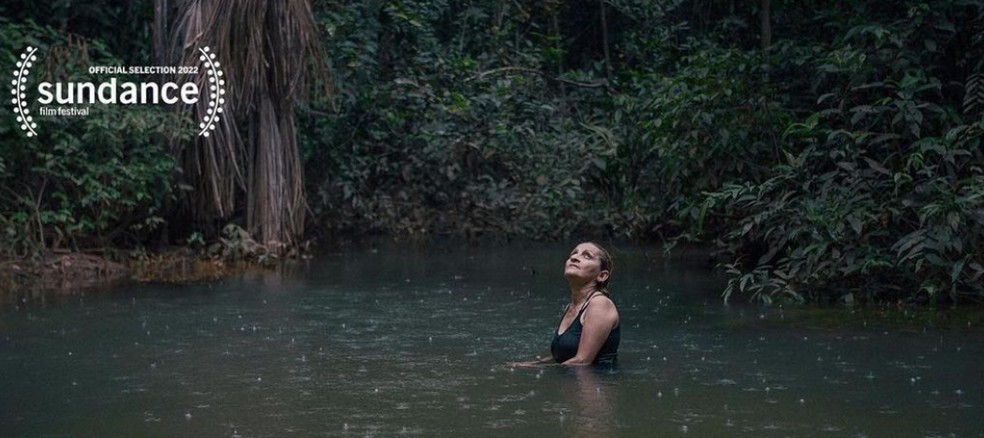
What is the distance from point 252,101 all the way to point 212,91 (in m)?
0.56

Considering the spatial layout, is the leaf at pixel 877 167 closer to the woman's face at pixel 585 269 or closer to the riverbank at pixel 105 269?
the woman's face at pixel 585 269

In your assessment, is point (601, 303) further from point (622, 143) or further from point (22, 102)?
point (622, 143)

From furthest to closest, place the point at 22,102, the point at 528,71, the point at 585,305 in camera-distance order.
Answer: the point at 528,71, the point at 22,102, the point at 585,305

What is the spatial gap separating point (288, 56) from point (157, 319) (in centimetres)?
540

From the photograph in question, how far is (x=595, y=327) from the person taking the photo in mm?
9055

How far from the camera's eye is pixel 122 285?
14.2 m

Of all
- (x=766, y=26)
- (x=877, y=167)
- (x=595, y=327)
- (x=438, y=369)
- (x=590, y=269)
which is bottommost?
(x=438, y=369)

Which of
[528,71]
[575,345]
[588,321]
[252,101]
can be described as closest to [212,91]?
[252,101]

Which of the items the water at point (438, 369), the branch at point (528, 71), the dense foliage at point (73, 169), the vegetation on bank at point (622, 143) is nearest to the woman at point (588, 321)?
the water at point (438, 369)

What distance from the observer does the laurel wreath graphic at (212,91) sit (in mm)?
15922

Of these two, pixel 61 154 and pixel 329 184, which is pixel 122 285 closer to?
pixel 61 154

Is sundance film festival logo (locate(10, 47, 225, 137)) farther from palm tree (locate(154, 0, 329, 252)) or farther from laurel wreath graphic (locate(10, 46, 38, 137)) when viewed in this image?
palm tree (locate(154, 0, 329, 252))

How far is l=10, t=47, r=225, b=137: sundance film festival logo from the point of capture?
49.5 ft

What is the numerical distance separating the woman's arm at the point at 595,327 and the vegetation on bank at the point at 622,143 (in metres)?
3.73
